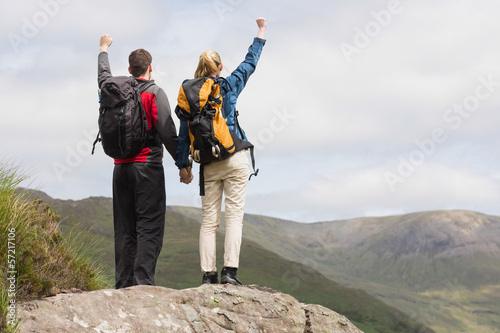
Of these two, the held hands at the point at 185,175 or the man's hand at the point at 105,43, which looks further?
the man's hand at the point at 105,43

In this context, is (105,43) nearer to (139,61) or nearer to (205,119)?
(139,61)

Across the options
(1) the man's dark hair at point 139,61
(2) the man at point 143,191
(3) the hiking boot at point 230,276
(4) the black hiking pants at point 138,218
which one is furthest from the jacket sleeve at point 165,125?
(3) the hiking boot at point 230,276

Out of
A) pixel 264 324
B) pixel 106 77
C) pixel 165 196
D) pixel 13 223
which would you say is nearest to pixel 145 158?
pixel 165 196

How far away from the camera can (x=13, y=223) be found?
21.1ft

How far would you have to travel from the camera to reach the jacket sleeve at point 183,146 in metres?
7.76

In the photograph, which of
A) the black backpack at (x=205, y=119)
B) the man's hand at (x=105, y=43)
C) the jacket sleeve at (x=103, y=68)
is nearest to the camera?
the black backpack at (x=205, y=119)

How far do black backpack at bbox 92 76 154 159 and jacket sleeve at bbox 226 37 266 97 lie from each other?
1452 millimetres

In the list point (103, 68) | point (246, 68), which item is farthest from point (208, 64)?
point (103, 68)

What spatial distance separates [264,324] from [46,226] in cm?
368

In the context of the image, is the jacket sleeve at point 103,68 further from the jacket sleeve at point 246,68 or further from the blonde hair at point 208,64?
the jacket sleeve at point 246,68

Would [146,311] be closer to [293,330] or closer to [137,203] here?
[137,203]

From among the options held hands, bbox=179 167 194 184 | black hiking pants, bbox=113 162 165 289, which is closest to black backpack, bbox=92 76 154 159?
black hiking pants, bbox=113 162 165 289

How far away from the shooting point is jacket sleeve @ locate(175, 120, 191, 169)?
776 centimetres

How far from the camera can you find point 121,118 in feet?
24.6
